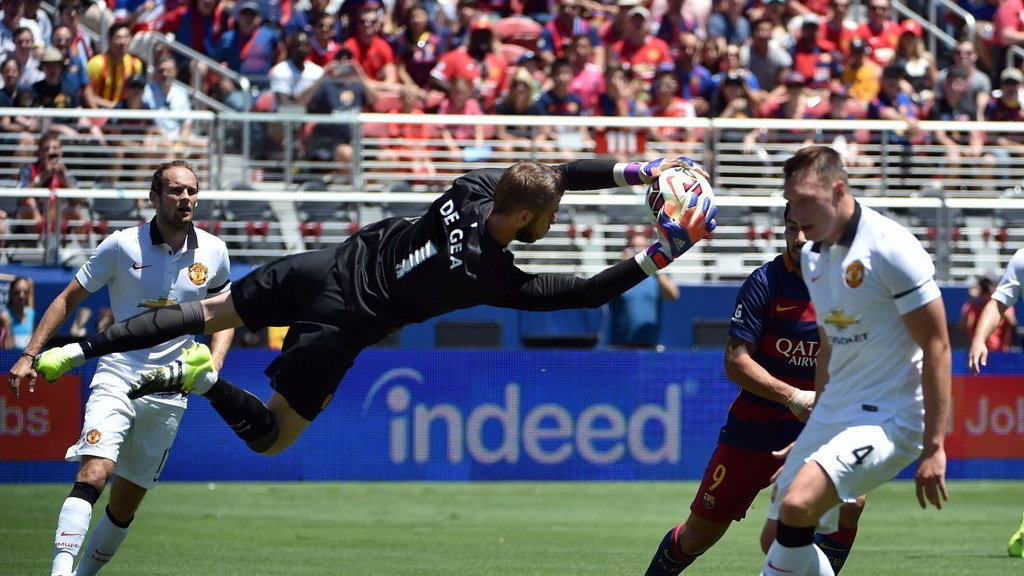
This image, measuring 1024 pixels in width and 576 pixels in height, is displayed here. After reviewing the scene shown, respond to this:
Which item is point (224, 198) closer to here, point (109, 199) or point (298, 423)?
point (109, 199)

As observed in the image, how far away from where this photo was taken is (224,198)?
17719 mm

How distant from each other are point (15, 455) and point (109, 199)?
155 inches

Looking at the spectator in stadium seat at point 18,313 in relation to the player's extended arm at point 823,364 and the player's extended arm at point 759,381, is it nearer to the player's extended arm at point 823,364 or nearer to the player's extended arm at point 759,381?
the player's extended arm at point 759,381

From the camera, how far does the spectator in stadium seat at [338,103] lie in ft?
60.3

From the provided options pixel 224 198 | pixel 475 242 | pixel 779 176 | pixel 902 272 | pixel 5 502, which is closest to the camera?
pixel 902 272

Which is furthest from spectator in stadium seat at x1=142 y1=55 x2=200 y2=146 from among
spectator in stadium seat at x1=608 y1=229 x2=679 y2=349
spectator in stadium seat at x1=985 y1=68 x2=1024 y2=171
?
spectator in stadium seat at x1=985 y1=68 x2=1024 y2=171

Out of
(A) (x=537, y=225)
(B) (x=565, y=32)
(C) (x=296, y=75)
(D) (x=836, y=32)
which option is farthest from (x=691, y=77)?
(A) (x=537, y=225)

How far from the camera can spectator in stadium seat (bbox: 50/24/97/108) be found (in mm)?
18328

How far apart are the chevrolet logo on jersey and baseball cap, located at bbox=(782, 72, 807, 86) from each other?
13912 mm

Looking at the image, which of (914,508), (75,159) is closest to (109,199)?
(75,159)

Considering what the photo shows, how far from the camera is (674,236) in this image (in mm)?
7273

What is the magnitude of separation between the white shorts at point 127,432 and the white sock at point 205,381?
0.84m

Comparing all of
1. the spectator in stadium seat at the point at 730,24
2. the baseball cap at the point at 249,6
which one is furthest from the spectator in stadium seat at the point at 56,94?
the spectator in stadium seat at the point at 730,24

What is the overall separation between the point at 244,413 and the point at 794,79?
13640mm
